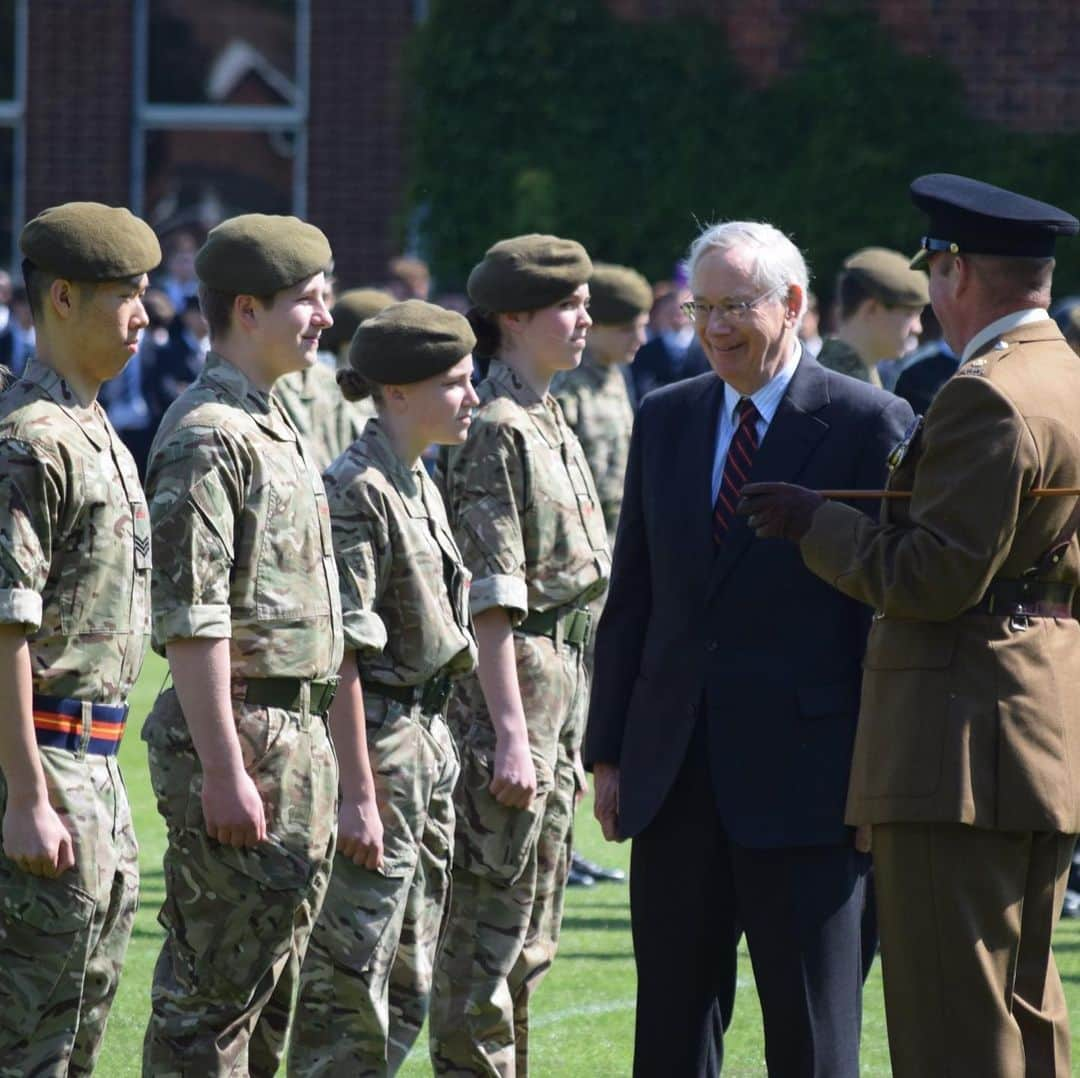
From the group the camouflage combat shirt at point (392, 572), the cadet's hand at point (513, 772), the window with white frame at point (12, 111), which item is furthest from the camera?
the window with white frame at point (12, 111)

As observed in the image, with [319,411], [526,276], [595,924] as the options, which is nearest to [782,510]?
[526,276]

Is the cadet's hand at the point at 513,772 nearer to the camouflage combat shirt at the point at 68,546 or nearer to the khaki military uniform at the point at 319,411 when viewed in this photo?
the camouflage combat shirt at the point at 68,546

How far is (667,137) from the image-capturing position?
1858cm

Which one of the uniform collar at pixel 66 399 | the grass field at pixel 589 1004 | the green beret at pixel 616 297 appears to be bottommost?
the grass field at pixel 589 1004

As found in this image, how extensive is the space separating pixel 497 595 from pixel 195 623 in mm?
1217

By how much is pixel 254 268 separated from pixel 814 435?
133 cm

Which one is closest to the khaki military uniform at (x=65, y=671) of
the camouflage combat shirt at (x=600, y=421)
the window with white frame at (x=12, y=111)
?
the camouflage combat shirt at (x=600, y=421)

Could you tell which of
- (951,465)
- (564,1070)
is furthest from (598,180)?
(951,465)

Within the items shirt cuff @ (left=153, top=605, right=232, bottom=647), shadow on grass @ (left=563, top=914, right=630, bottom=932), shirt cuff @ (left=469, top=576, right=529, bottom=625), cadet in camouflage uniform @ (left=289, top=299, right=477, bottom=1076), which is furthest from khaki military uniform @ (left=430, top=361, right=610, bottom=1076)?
shadow on grass @ (left=563, top=914, right=630, bottom=932)

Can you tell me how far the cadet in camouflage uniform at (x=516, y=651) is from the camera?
17.9ft

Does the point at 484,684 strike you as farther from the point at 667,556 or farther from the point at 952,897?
the point at 952,897

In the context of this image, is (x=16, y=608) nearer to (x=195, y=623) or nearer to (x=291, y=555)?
(x=195, y=623)

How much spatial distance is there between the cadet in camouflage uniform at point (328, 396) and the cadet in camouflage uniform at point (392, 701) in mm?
3205

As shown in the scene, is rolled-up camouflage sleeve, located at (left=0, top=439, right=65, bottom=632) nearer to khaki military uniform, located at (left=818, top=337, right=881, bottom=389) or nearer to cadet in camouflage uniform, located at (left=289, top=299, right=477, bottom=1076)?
cadet in camouflage uniform, located at (left=289, top=299, right=477, bottom=1076)
